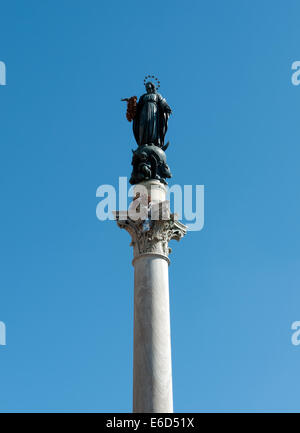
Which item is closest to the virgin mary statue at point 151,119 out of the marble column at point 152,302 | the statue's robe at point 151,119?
the statue's robe at point 151,119

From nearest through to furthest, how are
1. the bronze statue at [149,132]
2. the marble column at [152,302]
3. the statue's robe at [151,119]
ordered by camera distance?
the marble column at [152,302] → the bronze statue at [149,132] → the statue's robe at [151,119]

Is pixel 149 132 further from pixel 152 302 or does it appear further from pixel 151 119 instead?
pixel 152 302

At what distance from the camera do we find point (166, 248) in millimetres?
27344

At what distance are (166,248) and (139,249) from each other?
107cm

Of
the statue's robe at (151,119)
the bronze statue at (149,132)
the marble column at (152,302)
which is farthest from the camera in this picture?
the statue's robe at (151,119)

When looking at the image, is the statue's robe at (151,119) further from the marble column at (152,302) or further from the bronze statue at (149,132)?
the marble column at (152,302)

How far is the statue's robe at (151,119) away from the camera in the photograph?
102ft

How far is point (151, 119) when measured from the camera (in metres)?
31.2

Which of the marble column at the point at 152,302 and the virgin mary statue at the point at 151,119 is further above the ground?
the virgin mary statue at the point at 151,119

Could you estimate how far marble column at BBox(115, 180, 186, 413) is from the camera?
2392 cm
